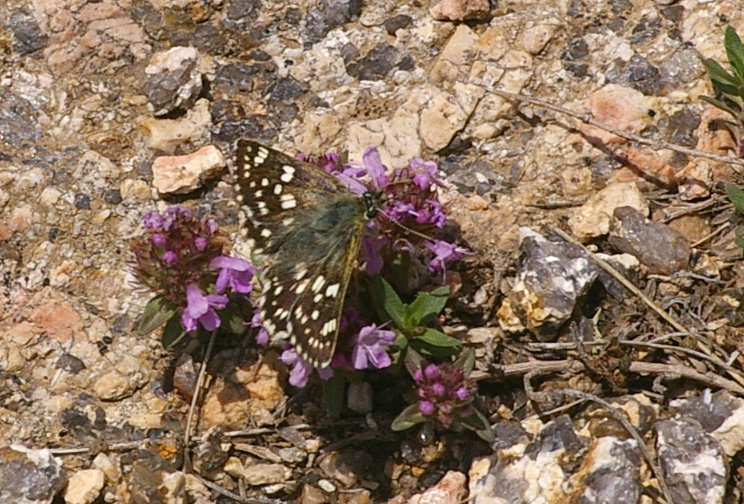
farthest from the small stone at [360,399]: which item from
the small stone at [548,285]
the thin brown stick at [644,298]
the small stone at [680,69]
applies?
the small stone at [680,69]

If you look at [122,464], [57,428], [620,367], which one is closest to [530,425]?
[620,367]

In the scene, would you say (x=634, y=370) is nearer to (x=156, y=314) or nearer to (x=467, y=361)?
(x=467, y=361)

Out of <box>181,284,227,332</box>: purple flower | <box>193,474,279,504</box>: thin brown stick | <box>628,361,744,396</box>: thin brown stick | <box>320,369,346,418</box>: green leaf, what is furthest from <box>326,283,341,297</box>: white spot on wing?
<box>628,361,744,396</box>: thin brown stick

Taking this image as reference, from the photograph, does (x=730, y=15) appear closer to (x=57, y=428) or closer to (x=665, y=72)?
(x=665, y=72)

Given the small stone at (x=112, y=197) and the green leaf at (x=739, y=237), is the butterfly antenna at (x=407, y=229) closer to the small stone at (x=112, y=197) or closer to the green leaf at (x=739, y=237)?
the green leaf at (x=739, y=237)

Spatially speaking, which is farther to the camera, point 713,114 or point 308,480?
point 713,114

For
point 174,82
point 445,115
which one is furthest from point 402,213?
point 174,82
